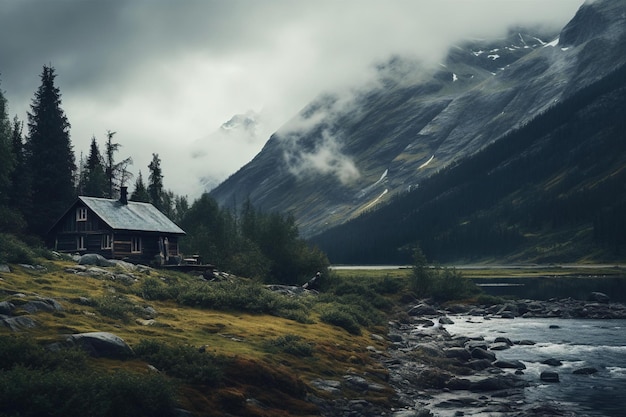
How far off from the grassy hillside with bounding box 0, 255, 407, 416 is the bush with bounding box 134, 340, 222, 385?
2.1 inches

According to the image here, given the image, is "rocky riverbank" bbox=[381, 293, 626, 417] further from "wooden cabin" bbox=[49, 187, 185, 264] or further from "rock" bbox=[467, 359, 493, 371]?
"wooden cabin" bbox=[49, 187, 185, 264]

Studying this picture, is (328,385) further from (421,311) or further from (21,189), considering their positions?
(21,189)

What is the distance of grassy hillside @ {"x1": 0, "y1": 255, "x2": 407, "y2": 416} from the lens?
81.1 feet

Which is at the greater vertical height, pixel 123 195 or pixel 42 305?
pixel 123 195

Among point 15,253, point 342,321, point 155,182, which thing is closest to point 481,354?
point 342,321

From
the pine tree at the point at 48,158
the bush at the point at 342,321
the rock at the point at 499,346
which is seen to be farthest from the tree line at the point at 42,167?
the rock at the point at 499,346

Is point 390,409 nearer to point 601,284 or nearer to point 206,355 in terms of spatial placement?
point 206,355

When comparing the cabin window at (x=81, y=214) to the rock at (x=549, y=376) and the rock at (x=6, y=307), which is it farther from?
the rock at (x=549, y=376)

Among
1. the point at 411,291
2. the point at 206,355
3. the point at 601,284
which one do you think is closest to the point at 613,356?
the point at 206,355

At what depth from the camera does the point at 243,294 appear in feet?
188

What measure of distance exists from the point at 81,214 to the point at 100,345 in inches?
2107

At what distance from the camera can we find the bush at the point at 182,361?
97.8 feet

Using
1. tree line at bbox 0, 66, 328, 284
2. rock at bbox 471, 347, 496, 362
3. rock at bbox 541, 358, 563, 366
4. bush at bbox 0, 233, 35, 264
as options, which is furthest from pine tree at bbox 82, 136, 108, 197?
rock at bbox 541, 358, 563, 366

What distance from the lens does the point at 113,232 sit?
76625 millimetres
